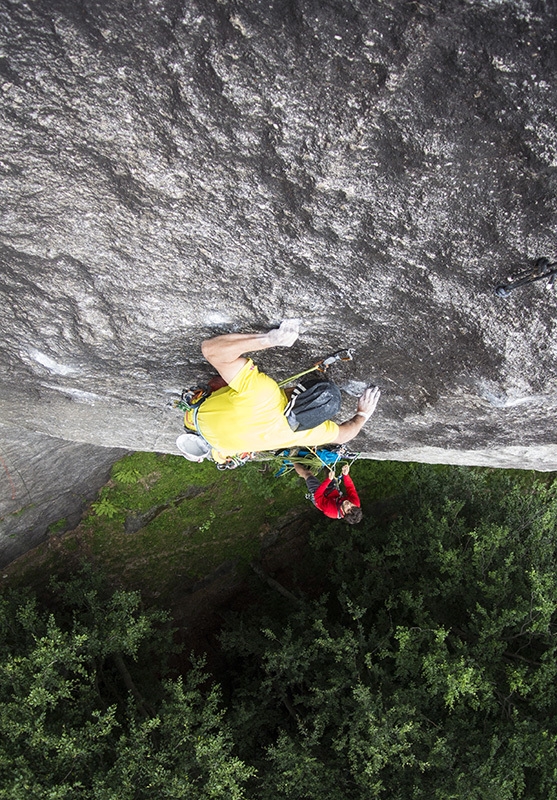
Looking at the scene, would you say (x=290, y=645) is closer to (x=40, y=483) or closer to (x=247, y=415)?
(x=40, y=483)

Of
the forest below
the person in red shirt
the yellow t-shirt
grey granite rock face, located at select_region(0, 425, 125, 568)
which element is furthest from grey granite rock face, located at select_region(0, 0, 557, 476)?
the forest below

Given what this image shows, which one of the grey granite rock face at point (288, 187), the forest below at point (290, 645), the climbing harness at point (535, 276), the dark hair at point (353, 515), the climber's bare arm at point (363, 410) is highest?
the grey granite rock face at point (288, 187)

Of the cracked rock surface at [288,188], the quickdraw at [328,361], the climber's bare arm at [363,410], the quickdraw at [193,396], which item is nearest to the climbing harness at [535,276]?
the cracked rock surface at [288,188]

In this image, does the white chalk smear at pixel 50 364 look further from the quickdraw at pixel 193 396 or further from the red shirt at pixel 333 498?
the red shirt at pixel 333 498

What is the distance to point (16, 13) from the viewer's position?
1795mm

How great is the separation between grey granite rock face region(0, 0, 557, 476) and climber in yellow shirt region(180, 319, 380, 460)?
5.0 inches

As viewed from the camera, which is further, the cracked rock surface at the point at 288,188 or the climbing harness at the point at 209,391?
the climbing harness at the point at 209,391

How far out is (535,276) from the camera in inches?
103

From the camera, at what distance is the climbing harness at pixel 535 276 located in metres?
2.52

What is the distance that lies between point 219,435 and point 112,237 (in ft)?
4.86

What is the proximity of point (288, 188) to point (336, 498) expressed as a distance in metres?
3.29

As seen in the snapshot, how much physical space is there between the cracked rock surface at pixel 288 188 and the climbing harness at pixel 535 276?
4 cm

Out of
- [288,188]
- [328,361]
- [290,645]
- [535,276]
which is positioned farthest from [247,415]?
[290,645]

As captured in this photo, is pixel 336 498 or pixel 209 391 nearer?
pixel 209 391
